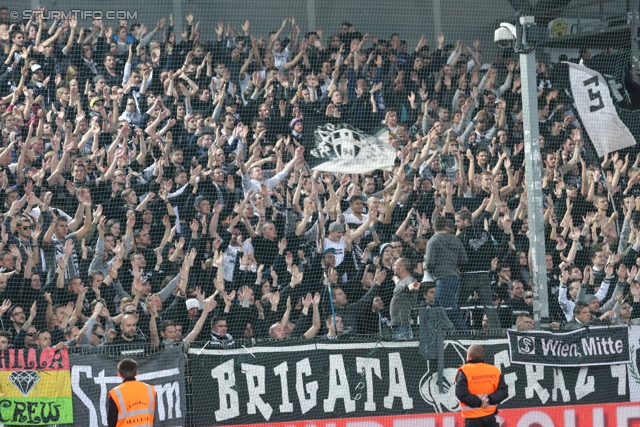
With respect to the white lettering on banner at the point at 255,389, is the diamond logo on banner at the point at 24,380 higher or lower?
higher

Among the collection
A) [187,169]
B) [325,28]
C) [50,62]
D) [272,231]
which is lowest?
[272,231]

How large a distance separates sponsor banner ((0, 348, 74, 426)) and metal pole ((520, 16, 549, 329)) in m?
4.50

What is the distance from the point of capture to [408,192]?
12188mm

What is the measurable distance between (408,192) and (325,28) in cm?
541

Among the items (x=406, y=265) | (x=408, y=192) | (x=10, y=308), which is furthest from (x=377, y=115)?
(x=10, y=308)

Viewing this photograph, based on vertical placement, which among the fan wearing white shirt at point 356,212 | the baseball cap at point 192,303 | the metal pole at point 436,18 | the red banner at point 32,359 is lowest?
the red banner at point 32,359

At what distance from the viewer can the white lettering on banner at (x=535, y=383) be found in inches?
373

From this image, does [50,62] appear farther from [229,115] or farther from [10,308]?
[10,308]

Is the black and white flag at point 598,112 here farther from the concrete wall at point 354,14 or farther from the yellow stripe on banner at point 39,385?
the yellow stripe on banner at point 39,385

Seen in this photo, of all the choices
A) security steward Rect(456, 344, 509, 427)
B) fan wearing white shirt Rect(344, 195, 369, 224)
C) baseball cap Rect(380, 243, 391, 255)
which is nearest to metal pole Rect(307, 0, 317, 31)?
fan wearing white shirt Rect(344, 195, 369, 224)

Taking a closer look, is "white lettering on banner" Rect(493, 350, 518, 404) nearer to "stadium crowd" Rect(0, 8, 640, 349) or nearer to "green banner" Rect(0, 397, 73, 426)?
"stadium crowd" Rect(0, 8, 640, 349)

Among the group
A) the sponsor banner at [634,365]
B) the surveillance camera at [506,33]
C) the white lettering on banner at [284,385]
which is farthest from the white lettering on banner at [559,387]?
the surveillance camera at [506,33]

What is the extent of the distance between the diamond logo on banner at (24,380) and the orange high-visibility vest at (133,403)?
2.16 metres

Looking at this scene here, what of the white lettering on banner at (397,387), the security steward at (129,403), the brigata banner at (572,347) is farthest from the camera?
the brigata banner at (572,347)
